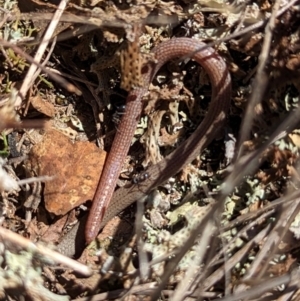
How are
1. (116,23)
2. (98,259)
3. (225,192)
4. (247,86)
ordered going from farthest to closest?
(98,259) → (247,86) → (116,23) → (225,192)

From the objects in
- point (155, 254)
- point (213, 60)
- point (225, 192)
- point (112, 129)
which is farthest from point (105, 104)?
point (225, 192)

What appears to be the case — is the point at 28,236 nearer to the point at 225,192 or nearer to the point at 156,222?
the point at 156,222

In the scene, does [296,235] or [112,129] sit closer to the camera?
[296,235]

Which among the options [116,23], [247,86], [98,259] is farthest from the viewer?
[98,259]

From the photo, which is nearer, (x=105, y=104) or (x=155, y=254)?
(x=155, y=254)

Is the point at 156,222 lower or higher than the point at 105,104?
lower

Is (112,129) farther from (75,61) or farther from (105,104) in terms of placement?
(75,61)

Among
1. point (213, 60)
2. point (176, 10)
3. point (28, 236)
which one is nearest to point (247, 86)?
point (213, 60)

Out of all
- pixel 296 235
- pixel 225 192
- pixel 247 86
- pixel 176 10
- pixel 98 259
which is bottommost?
pixel 98 259
